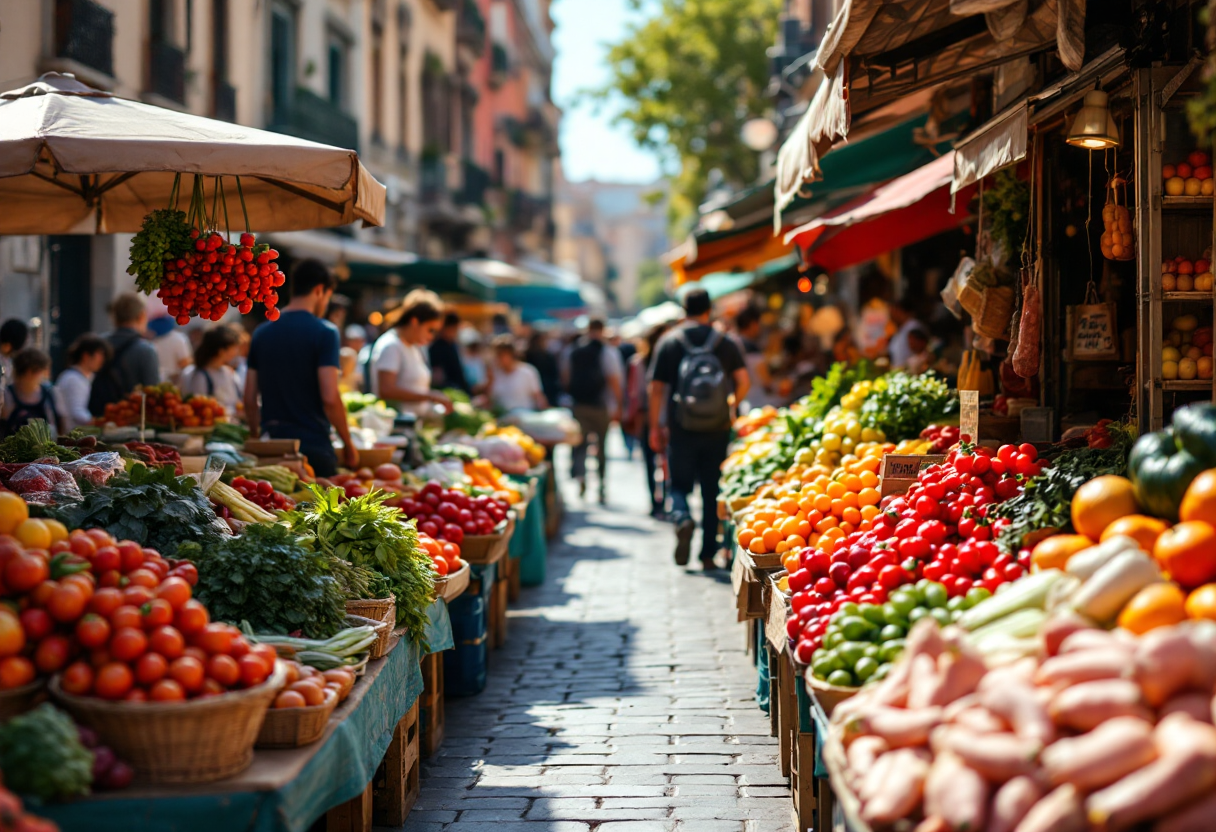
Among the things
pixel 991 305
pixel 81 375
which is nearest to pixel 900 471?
pixel 991 305

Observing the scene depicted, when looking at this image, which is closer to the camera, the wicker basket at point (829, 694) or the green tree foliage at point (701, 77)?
the wicker basket at point (829, 694)

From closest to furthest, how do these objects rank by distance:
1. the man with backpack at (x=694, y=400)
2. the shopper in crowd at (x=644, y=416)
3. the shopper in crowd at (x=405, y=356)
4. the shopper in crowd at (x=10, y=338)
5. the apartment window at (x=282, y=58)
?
the shopper in crowd at (x=10, y=338) → the man with backpack at (x=694, y=400) → the shopper in crowd at (x=405, y=356) → the shopper in crowd at (x=644, y=416) → the apartment window at (x=282, y=58)

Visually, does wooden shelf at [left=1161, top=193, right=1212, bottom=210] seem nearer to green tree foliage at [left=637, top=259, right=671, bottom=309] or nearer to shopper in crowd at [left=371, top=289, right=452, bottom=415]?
shopper in crowd at [left=371, top=289, right=452, bottom=415]

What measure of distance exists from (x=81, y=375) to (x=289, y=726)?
6445 millimetres

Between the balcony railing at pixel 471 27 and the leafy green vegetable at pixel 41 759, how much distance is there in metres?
30.2

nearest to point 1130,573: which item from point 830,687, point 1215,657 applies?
point 1215,657

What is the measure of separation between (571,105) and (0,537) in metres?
28.3

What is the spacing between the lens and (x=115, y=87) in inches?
489

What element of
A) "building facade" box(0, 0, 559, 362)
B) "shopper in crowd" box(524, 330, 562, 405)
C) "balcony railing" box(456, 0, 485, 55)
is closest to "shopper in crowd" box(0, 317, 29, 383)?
"building facade" box(0, 0, 559, 362)

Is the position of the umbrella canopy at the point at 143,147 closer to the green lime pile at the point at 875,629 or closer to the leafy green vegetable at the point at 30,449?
the leafy green vegetable at the point at 30,449

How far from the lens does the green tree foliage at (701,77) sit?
28484 mm

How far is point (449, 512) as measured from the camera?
704cm

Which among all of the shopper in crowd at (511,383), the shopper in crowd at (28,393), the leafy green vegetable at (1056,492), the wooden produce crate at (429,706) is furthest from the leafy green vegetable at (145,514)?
the shopper in crowd at (511,383)

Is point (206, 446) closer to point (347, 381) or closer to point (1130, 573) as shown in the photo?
point (347, 381)
